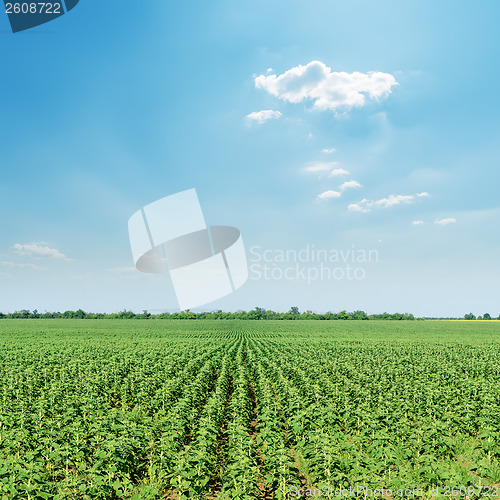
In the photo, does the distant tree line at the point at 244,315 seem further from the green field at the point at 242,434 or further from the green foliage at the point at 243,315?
the green field at the point at 242,434

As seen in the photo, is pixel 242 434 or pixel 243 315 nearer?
pixel 242 434

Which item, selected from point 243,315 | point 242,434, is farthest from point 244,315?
point 242,434

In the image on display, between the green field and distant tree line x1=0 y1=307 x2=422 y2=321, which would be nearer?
the green field

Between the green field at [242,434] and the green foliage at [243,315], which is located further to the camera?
the green foliage at [243,315]

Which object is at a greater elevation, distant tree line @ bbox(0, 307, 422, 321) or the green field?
the green field

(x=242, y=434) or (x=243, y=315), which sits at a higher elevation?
(x=242, y=434)

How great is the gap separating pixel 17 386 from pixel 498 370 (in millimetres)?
29498

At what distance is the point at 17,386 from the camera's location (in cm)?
1738

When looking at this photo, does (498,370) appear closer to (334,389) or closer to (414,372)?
(414,372)

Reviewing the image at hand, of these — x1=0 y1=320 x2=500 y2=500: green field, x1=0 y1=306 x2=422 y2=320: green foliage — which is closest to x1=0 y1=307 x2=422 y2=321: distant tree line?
x1=0 y1=306 x2=422 y2=320: green foliage

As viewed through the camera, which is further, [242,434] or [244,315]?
[244,315]

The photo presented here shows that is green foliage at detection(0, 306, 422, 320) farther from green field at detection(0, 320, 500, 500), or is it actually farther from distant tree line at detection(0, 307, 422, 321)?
green field at detection(0, 320, 500, 500)

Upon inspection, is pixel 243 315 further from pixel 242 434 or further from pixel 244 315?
pixel 242 434

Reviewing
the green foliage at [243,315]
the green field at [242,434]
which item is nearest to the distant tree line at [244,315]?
the green foliage at [243,315]
